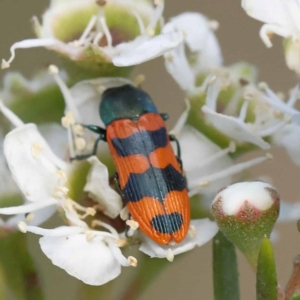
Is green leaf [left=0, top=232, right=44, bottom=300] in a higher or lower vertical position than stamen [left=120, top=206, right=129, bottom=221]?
lower

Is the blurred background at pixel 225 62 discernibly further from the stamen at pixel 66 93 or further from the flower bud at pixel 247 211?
the flower bud at pixel 247 211

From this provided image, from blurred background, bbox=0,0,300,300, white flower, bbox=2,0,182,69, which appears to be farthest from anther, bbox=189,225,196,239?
blurred background, bbox=0,0,300,300

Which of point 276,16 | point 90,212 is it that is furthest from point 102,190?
point 276,16

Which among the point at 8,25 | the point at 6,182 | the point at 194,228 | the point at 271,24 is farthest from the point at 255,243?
the point at 8,25

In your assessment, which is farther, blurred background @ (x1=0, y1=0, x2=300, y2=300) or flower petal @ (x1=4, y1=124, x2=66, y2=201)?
blurred background @ (x1=0, y1=0, x2=300, y2=300)

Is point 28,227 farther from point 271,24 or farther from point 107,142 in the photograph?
point 271,24

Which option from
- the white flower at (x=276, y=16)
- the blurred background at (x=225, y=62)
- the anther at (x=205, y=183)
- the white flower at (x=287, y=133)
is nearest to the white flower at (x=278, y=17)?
the white flower at (x=276, y=16)

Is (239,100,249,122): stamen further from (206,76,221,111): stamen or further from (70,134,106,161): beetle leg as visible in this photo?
(70,134,106,161): beetle leg
